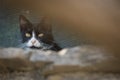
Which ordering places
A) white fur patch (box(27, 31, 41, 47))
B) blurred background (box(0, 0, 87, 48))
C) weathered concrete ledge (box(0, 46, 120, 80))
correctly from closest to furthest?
weathered concrete ledge (box(0, 46, 120, 80)), white fur patch (box(27, 31, 41, 47)), blurred background (box(0, 0, 87, 48))

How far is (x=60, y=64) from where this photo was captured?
159 cm

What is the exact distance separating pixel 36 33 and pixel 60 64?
2.35 ft

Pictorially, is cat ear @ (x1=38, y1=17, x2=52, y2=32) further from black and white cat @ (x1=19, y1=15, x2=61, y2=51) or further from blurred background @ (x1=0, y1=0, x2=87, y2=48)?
blurred background @ (x1=0, y1=0, x2=87, y2=48)

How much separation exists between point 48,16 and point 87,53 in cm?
82

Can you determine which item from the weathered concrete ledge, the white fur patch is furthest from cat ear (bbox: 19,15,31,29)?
the weathered concrete ledge

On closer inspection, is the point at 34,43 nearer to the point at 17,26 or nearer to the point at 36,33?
the point at 36,33

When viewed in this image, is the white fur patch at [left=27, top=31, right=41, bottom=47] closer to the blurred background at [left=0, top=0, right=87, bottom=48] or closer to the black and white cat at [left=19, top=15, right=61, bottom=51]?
the black and white cat at [left=19, top=15, right=61, bottom=51]

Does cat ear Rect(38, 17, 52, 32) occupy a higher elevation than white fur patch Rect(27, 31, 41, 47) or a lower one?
higher

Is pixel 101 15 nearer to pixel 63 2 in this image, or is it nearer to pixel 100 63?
pixel 100 63

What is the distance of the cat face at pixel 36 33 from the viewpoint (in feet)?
7.36

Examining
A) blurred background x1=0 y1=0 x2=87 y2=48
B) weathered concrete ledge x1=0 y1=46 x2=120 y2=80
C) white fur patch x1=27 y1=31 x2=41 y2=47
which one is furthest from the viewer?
blurred background x1=0 y1=0 x2=87 y2=48

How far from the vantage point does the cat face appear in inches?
88.3

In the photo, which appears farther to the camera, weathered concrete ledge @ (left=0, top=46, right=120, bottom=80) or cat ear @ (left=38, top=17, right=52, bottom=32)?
cat ear @ (left=38, top=17, right=52, bottom=32)

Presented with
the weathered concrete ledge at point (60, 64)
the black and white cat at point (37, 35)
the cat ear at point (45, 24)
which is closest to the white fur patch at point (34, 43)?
the black and white cat at point (37, 35)
